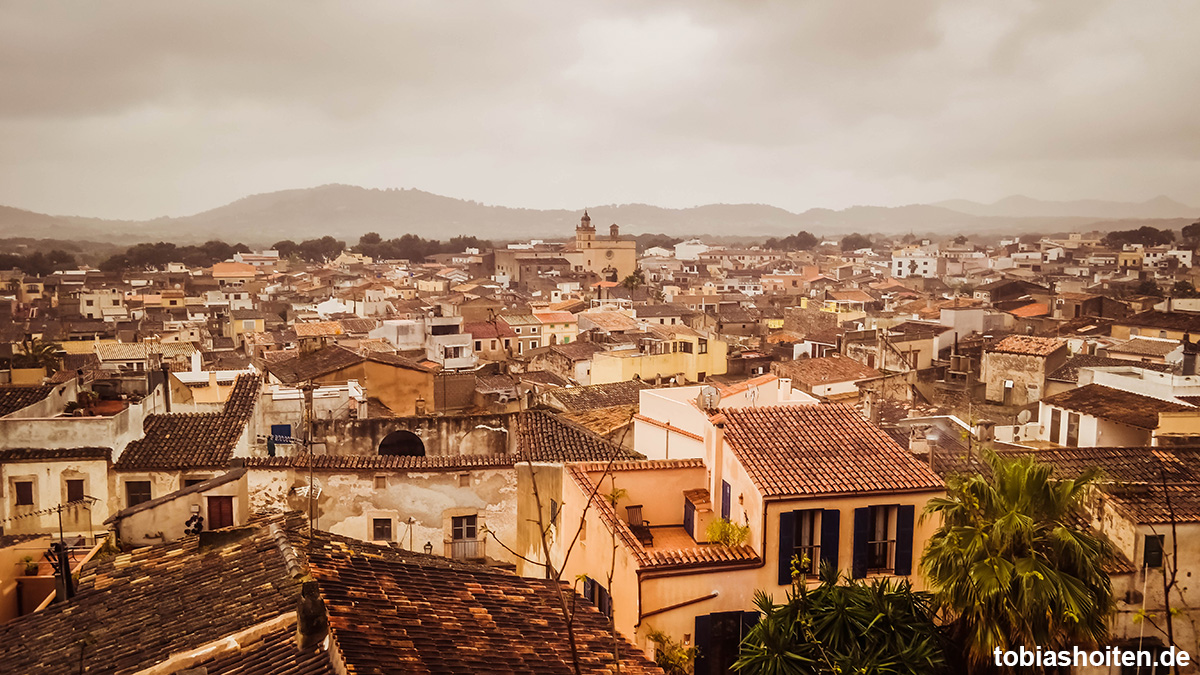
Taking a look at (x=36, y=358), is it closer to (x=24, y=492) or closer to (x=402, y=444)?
(x=24, y=492)

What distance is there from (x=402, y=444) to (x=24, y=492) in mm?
6756

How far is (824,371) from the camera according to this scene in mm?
34625

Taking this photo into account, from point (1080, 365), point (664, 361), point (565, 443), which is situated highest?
point (565, 443)

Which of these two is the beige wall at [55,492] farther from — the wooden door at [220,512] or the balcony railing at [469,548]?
the balcony railing at [469,548]

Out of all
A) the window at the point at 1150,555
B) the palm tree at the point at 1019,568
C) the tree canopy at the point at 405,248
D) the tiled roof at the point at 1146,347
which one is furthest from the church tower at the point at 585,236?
the palm tree at the point at 1019,568

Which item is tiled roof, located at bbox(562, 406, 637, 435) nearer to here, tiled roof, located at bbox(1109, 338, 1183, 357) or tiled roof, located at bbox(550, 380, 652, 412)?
tiled roof, located at bbox(550, 380, 652, 412)

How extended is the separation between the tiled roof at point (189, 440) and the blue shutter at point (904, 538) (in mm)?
11436

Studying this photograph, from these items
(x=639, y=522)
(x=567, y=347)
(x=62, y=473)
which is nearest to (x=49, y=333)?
(x=567, y=347)

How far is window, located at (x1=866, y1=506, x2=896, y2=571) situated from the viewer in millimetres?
10078

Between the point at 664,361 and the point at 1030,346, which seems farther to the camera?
the point at 664,361

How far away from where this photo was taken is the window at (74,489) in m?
16.2

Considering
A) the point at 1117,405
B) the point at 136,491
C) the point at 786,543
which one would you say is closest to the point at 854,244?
the point at 1117,405

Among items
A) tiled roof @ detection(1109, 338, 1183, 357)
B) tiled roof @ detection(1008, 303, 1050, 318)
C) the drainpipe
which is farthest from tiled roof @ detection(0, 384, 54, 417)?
tiled roof @ detection(1008, 303, 1050, 318)

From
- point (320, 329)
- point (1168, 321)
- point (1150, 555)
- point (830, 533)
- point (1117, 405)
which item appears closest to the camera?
point (830, 533)
